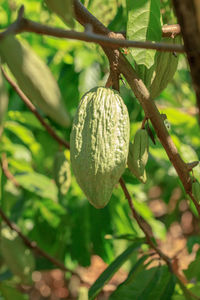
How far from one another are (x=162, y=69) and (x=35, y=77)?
0.54 m

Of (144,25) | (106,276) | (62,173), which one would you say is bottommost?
(106,276)

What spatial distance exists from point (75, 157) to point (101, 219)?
121cm

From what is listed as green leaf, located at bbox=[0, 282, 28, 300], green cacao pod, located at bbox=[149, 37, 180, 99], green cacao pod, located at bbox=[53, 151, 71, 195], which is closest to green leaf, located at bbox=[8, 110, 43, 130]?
green cacao pod, located at bbox=[53, 151, 71, 195]

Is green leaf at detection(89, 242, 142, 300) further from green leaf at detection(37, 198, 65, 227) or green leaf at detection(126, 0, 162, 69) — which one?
green leaf at detection(37, 198, 65, 227)

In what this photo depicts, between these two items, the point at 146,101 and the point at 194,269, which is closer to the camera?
the point at 146,101

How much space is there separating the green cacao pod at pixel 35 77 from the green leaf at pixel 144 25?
408mm

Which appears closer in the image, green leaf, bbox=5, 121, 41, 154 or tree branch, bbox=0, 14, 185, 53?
tree branch, bbox=0, 14, 185, 53

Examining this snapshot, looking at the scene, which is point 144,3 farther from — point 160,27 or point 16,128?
point 16,128

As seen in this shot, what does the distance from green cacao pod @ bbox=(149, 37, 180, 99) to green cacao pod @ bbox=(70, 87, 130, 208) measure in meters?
0.20

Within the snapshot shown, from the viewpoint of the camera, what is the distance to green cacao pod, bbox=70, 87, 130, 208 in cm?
87

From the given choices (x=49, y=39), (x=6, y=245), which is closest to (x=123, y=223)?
(x=6, y=245)

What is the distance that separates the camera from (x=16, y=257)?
56.8 inches

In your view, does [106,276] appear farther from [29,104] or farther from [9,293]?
[29,104]

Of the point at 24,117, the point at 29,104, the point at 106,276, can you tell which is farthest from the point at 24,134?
the point at 106,276
